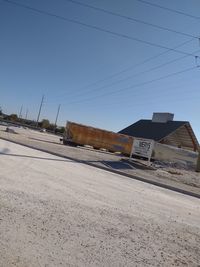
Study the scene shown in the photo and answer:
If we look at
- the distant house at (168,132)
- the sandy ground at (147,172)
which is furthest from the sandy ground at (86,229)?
the distant house at (168,132)

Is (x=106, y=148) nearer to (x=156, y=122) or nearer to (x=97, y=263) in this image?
(x=156, y=122)

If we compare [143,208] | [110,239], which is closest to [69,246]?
[110,239]

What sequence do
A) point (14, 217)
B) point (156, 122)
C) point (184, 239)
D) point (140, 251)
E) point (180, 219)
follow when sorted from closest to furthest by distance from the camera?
point (140, 251)
point (14, 217)
point (184, 239)
point (180, 219)
point (156, 122)

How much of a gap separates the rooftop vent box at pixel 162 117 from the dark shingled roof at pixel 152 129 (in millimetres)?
888

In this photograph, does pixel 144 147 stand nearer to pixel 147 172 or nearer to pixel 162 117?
pixel 147 172

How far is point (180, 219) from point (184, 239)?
1.92 m

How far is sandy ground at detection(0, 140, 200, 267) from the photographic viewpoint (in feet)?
15.9

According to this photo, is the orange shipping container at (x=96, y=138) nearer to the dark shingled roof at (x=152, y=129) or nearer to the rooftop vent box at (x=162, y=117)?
the dark shingled roof at (x=152, y=129)

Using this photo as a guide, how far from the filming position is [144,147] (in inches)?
981

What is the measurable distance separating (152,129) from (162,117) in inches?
136

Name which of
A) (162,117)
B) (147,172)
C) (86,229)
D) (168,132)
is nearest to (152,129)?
(162,117)

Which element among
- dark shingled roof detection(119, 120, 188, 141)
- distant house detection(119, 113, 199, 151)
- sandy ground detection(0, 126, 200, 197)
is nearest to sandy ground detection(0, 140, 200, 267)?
sandy ground detection(0, 126, 200, 197)

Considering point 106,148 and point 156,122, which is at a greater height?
point 156,122

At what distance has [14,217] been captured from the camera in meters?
5.99
